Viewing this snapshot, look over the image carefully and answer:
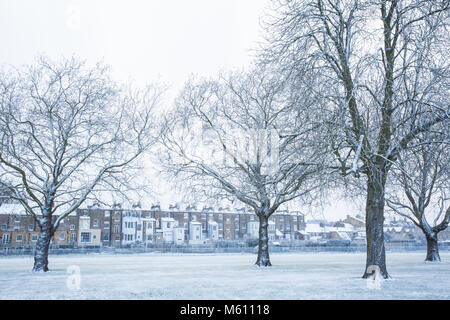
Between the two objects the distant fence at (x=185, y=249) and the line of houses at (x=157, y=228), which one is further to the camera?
the line of houses at (x=157, y=228)

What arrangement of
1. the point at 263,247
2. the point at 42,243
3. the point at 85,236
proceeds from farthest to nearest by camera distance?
1. the point at 85,236
2. the point at 263,247
3. the point at 42,243

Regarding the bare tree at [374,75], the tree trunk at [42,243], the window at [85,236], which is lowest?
the window at [85,236]

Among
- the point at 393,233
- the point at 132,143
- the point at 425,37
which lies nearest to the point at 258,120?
the point at 132,143

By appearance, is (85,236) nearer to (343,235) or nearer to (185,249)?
(185,249)

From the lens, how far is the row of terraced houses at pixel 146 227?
7150 centimetres

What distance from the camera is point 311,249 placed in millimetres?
54125

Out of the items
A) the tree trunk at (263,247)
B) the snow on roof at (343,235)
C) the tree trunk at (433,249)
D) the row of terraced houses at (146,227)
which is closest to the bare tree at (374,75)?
the tree trunk at (263,247)

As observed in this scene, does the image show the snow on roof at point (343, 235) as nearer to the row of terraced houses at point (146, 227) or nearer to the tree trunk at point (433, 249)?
the row of terraced houses at point (146, 227)

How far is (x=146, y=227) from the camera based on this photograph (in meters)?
85.0

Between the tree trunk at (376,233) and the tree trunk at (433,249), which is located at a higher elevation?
the tree trunk at (376,233)

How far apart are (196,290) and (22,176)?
12.8 metres

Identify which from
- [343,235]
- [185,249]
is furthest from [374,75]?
[343,235]
